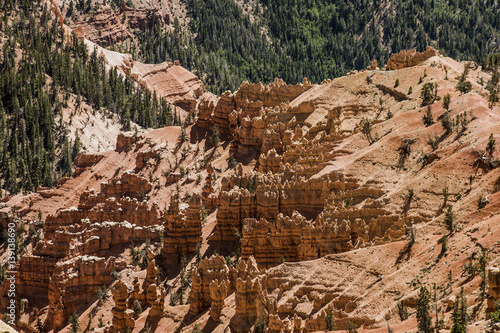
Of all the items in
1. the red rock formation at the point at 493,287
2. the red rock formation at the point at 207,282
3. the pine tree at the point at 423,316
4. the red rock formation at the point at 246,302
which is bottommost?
the red rock formation at the point at 207,282

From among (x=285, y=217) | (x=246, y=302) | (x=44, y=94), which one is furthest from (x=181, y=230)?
(x=44, y=94)

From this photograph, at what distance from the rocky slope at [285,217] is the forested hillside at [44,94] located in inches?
752

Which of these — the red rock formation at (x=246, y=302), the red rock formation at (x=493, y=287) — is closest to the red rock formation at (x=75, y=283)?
the red rock formation at (x=246, y=302)

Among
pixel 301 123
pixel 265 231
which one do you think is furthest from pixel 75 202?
pixel 265 231

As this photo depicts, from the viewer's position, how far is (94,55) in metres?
177

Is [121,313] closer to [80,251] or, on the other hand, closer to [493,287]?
[80,251]

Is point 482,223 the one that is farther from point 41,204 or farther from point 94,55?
point 94,55

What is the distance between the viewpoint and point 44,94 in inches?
5817

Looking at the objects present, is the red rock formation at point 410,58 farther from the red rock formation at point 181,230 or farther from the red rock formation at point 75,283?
the red rock formation at point 75,283

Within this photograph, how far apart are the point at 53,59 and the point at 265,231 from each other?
9682cm

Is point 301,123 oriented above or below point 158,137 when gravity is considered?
above

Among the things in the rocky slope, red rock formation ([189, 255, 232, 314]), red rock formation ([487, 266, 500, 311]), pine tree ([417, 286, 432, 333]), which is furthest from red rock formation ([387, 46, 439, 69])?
red rock formation ([487, 266, 500, 311])

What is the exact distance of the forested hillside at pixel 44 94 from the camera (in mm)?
137000

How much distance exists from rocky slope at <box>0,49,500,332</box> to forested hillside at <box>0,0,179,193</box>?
62.6 ft
